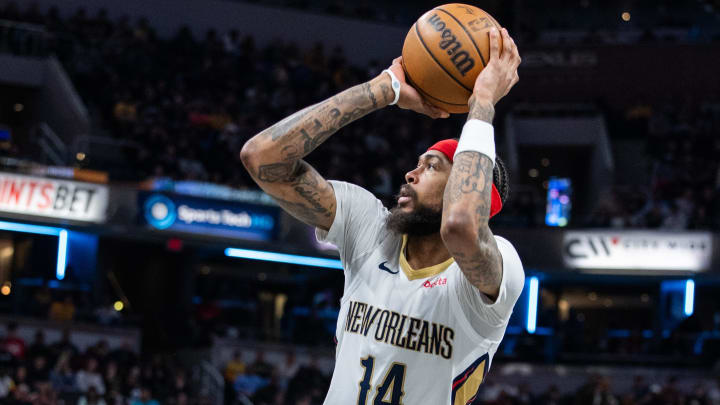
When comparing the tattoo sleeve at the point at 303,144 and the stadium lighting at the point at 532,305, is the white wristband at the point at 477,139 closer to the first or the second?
the tattoo sleeve at the point at 303,144

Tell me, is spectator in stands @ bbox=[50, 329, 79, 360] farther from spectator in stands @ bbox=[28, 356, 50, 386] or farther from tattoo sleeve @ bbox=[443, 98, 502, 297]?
tattoo sleeve @ bbox=[443, 98, 502, 297]

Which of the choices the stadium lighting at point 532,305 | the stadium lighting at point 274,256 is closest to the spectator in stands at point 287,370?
the stadium lighting at point 274,256

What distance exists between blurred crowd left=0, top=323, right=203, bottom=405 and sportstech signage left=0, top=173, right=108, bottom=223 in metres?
2.17

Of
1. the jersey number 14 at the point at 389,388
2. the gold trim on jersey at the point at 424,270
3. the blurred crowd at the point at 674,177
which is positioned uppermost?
the blurred crowd at the point at 674,177

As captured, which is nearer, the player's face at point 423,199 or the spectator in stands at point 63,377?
the player's face at point 423,199

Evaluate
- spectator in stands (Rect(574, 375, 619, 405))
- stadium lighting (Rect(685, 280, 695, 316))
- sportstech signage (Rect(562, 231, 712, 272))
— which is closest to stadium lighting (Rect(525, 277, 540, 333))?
sportstech signage (Rect(562, 231, 712, 272))

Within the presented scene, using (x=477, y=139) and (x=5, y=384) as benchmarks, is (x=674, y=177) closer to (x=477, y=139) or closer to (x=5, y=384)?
(x=5, y=384)

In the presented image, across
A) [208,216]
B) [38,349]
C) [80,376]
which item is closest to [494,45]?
[80,376]

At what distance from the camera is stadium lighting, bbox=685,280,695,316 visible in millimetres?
21094

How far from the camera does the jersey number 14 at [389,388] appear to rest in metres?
3.30

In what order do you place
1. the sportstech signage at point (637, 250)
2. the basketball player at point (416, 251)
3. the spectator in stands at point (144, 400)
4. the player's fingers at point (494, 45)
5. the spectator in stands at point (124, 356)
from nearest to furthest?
the basketball player at point (416, 251) → the player's fingers at point (494, 45) → the spectator in stands at point (144, 400) → the spectator in stands at point (124, 356) → the sportstech signage at point (637, 250)

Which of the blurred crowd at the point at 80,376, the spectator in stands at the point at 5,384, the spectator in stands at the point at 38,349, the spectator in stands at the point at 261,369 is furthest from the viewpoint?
the spectator in stands at the point at 261,369

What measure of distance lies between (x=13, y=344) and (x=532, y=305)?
1097 cm

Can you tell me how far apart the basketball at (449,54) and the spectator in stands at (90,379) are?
12.4 meters
